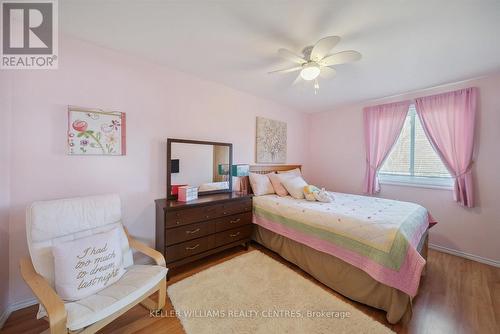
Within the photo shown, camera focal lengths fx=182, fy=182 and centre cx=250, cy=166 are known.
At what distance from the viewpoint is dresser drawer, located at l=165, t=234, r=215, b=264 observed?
6.21 ft

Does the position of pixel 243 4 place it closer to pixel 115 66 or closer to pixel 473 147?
Result: pixel 115 66

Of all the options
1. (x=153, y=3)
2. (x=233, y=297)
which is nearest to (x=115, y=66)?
(x=153, y=3)

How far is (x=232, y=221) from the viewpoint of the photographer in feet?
7.81

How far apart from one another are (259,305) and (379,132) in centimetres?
326

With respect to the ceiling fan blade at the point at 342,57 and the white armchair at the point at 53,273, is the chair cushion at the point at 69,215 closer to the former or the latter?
the white armchair at the point at 53,273

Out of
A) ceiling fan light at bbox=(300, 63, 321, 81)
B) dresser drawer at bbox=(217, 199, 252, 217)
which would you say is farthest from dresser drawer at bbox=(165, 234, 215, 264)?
ceiling fan light at bbox=(300, 63, 321, 81)

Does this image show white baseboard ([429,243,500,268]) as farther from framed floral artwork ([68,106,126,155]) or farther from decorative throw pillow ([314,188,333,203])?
framed floral artwork ([68,106,126,155])

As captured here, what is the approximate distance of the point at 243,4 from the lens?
132 centimetres

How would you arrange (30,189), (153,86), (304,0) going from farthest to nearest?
(153,86) → (30,189) → (304,0)

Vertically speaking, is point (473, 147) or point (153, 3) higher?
point (153, 3)

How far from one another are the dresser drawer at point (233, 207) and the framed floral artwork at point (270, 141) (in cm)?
100

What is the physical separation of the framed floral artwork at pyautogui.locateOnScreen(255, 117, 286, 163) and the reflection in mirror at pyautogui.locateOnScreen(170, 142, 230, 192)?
79cm

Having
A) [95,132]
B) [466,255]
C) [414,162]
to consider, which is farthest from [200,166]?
[466,255]

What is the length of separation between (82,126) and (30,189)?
0.67m
